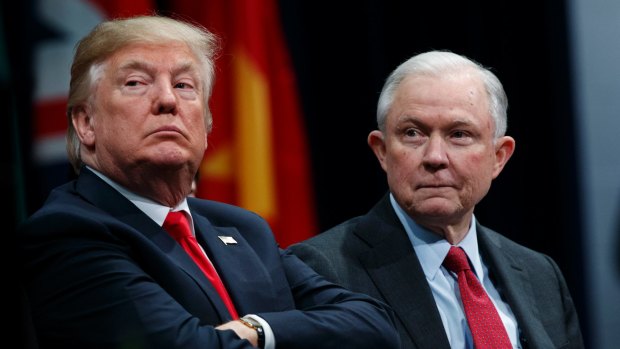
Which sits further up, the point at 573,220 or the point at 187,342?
the point at 187,342

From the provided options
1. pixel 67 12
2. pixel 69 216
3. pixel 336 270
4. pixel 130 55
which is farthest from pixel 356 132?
pixel 69 216

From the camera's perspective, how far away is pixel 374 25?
3307 millimetres

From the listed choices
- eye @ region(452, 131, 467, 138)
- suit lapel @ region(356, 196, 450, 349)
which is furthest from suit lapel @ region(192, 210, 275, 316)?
eye @ region(452, 131, 467, 138)

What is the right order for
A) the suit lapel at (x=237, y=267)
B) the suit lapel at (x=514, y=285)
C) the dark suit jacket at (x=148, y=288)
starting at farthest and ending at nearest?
the suit lapel at (x=514, y=285) → the suit lapel at (x=237, y=267) → the dark suit jacket at (x=148, y=288)

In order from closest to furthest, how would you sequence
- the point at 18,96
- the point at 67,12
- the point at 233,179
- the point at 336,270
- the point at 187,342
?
the point at 187,342
the point at 336,270
the point at 18,96
the point at 67,12
the point at 233,179

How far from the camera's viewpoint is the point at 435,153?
210 centimetres

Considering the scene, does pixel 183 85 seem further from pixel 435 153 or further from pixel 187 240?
pixel 435 153

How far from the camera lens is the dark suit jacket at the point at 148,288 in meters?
1.40

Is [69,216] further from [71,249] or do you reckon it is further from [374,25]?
[374,25]

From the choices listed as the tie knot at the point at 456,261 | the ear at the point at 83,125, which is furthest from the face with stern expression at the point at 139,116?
the tie knot at the point at 456,261

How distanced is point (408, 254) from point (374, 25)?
1.44 meters

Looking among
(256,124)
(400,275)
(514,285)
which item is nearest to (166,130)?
(400,275)

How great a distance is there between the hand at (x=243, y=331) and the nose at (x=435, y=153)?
0.78 meters

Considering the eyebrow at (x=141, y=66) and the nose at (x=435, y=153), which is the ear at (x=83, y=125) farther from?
the nose at (x=435, y=153)
